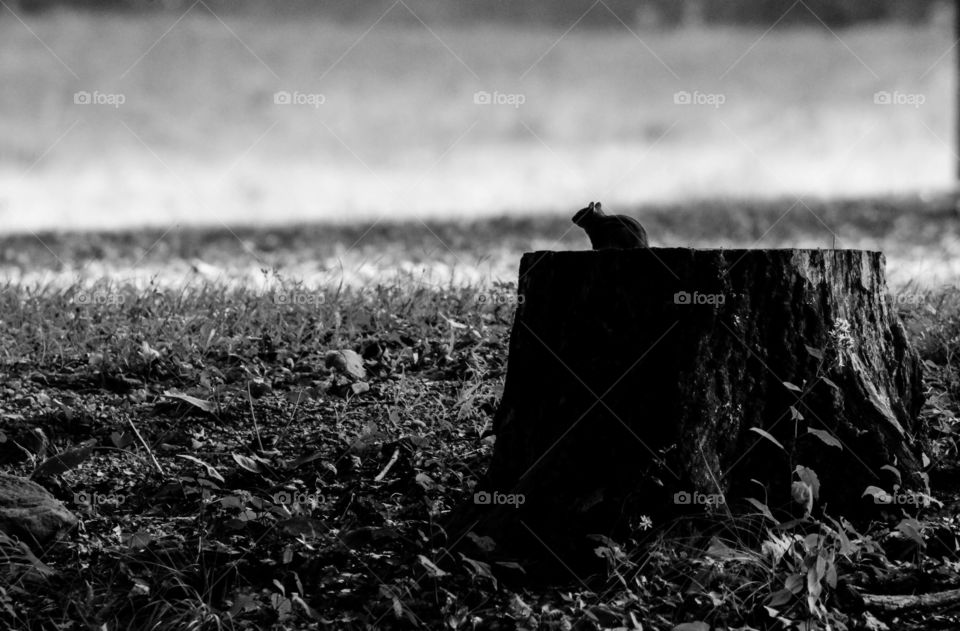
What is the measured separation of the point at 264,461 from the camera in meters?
3.86

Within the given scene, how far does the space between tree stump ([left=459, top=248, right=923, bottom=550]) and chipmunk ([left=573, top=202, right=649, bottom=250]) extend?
42 centimetres

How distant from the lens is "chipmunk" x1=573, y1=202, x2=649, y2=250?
12.0ft

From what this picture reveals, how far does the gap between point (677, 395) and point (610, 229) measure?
0.76 meters

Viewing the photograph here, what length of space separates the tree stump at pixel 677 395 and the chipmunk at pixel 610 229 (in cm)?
42

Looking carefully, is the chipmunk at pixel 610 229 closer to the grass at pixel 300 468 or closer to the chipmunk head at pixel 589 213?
the chipmunk head at pixel 589 213

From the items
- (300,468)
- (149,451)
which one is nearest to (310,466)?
(300,468)

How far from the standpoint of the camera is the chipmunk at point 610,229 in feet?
12.0

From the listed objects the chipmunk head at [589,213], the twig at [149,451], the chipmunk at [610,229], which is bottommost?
the twig at [149,451]

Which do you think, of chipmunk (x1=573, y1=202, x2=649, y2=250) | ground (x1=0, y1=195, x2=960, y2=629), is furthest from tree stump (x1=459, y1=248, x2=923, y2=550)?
chipmunk (x1=573, y1=202, x2=649, y2=250)

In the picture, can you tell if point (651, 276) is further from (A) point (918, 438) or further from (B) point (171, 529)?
(B) point (171, 529)

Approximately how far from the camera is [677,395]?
128 inches

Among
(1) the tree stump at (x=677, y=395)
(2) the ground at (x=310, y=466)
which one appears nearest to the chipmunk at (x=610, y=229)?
(1) the tree stump at (x=677, y=395)

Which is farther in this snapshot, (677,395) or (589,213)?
(589,213)

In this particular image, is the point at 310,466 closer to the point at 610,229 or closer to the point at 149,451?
the point at 149,451
